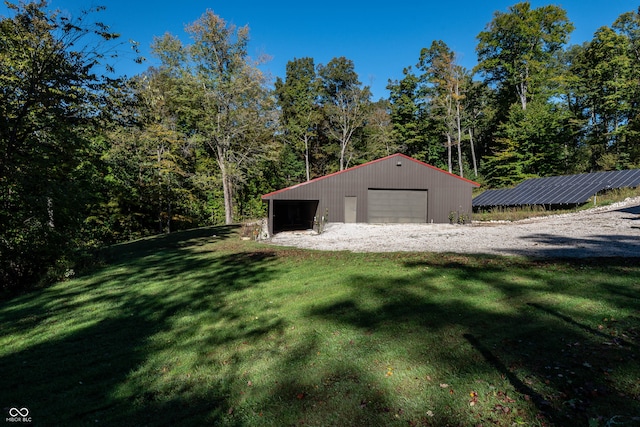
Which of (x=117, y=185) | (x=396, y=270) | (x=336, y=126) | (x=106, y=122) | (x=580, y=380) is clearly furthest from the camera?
(x=336, y=126)

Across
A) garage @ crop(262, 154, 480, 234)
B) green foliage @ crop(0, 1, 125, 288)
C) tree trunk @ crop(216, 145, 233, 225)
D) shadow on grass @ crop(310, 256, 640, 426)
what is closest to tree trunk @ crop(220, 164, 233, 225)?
tree trunk @ crop(216, 145, 233, 225)

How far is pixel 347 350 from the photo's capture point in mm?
3781

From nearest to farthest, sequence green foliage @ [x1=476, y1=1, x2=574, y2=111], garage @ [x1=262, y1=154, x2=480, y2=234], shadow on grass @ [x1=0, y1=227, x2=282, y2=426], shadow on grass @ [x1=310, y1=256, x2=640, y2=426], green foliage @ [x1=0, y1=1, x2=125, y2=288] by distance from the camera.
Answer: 1. shadow on grass @ [x1=310, y1=256, x2=640, y2=426]
2. shadow on grass @ [x1=0, y1=227, x2=282, y2=426]
3. green foliage @ [x1=0, y1=1, x2=125, y2=288]
4. garage @ [x1=262, y1=154, x2=480, y2=234]
5. green foliage @ [x1=476, y1=1, x2=574, y2=111]

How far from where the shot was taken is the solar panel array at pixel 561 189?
1958 centimetres

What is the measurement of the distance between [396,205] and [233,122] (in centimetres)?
1470

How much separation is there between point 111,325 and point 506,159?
34.9 m

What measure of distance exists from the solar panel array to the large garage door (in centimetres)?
676

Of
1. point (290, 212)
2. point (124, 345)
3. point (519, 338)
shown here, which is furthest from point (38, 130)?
point (290, 212)

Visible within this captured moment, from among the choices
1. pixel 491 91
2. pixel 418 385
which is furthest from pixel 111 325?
pixel 491 91

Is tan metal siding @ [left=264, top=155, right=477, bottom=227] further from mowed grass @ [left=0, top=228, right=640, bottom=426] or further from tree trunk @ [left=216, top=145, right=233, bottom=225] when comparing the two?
mowed grass @ [left=0, top=228, right=640, bottom=426]

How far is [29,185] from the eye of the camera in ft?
25.8

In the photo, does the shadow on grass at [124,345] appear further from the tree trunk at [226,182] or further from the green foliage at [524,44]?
the green foliage at [524,44]

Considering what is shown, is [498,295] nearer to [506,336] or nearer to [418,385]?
[506,336]

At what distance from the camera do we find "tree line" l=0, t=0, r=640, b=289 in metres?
8.20
